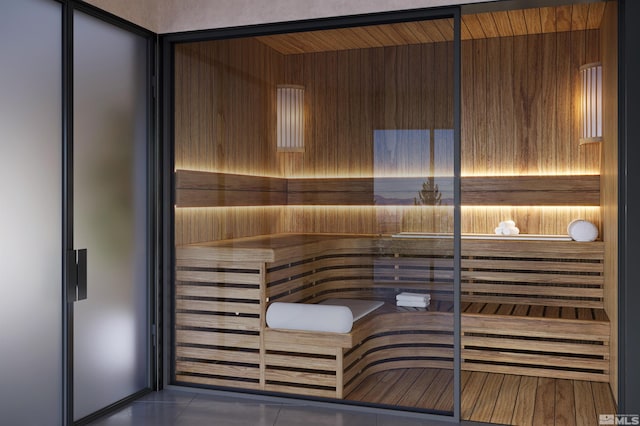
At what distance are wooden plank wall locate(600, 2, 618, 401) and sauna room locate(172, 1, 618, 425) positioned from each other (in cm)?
3

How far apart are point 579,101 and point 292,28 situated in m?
2.32

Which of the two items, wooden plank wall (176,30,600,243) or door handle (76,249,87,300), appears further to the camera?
wooden plank wall (176,30,600,243)

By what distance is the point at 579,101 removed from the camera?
15.6 feet

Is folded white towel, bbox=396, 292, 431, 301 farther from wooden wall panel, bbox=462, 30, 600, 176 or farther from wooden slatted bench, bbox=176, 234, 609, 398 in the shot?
wooden wall panel, bbox=462, 30, 600, 176

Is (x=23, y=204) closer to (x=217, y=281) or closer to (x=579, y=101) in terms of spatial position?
(x=217, y=281)

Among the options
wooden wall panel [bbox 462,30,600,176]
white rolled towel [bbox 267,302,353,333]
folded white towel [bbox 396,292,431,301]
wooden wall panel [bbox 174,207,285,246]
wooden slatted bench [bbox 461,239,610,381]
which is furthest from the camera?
wooden wall panel [bbox 462,30,600,176]

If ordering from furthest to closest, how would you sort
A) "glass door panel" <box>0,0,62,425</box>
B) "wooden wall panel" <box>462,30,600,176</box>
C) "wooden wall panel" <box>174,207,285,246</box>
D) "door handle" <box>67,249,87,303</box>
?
1. "wooden wall panel" <box>462,30,600,176</box>
2. "wooden wall panel" <box>174,207,285,246</box>
3. "door handle" <box>67,249,87,303</box>
4. "glass door panel" <box>0,0,62,425</box>

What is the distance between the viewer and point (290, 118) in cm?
361

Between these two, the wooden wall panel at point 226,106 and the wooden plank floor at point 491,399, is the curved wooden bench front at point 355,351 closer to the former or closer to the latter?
the wooden plank floor at point 491,399

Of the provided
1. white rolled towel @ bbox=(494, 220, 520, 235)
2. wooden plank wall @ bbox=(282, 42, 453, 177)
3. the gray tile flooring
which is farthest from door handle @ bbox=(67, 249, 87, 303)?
white rolled towel @ bbox=(494, 220, 520, 235)

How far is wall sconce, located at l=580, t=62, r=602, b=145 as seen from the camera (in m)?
4.52

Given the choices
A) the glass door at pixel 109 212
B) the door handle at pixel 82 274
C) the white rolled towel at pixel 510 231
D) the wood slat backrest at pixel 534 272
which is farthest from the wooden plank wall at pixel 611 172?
the door handle at pixel 82 274

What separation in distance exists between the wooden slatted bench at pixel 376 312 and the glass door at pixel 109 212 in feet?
1.01

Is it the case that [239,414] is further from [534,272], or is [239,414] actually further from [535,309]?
[534,272]
